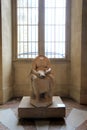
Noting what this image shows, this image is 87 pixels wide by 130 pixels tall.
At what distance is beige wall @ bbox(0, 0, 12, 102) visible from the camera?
14.4 ft

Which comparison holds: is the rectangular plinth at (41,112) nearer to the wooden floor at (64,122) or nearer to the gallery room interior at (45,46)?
the wooden floor at (64,122)

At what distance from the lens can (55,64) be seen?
5.04 metres

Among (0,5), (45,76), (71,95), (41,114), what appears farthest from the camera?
(71,95)

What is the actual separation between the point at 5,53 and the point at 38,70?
1.25 metres

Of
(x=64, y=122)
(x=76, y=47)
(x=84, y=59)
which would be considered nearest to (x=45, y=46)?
(x=76, y=47)

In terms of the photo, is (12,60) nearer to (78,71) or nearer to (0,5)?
(0,5)

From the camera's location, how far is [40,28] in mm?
5090

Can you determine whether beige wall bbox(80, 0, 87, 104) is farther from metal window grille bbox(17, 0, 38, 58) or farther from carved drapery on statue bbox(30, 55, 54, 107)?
metal window grille bbox(17, 0, 38, 58)

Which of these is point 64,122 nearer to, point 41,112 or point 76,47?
point 41,112

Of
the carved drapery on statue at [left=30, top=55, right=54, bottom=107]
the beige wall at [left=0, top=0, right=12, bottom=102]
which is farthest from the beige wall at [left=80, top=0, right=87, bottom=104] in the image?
the beige wall at [left=0, top=0, right=12, bottom=102]

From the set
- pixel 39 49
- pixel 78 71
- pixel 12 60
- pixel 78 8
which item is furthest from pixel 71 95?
pixel 78 8

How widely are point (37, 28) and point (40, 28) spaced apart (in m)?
0.09

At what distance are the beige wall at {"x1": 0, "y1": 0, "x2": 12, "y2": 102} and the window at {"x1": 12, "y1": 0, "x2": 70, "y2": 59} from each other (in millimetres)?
269

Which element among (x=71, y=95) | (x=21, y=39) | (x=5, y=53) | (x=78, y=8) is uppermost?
(x=78, y=8)
